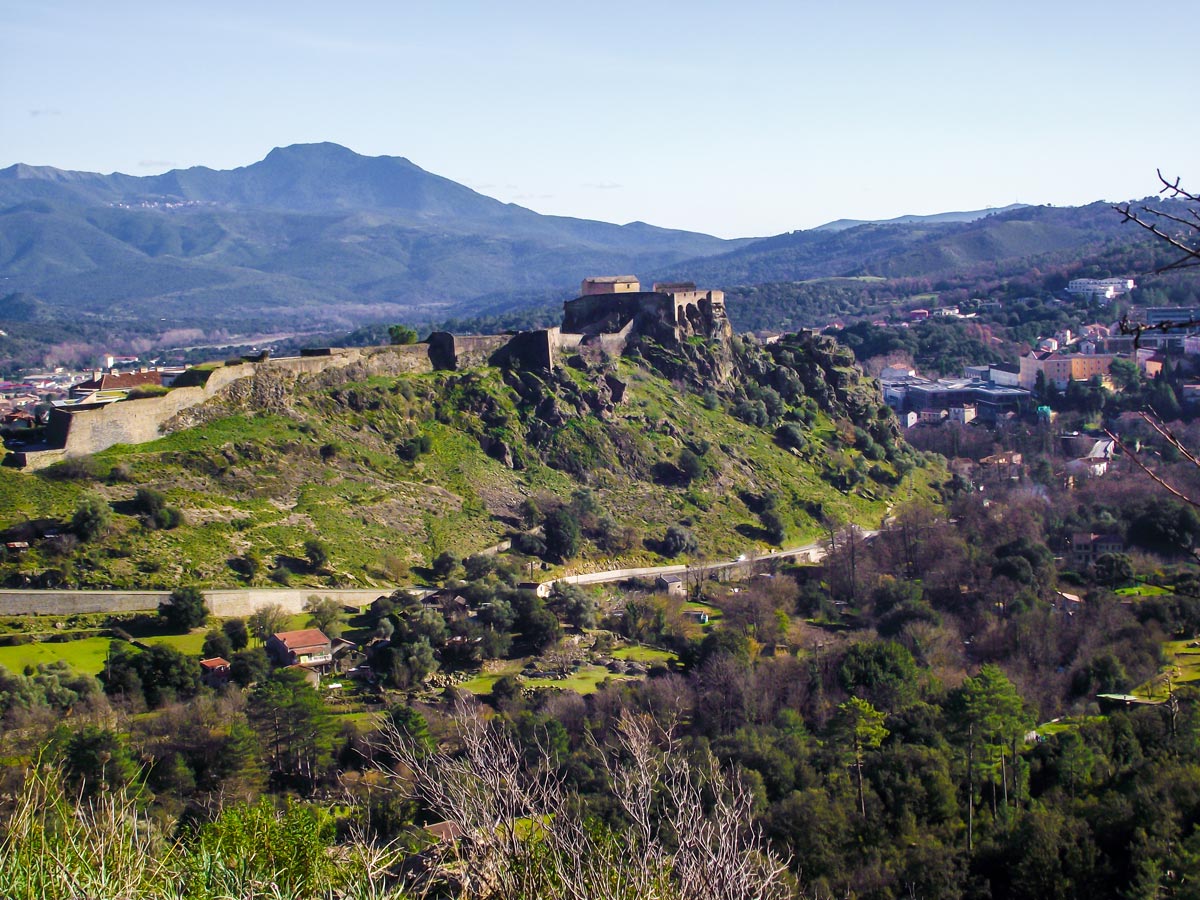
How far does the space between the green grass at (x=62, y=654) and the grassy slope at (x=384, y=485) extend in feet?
5.15

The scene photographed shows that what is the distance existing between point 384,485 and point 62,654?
10.0m

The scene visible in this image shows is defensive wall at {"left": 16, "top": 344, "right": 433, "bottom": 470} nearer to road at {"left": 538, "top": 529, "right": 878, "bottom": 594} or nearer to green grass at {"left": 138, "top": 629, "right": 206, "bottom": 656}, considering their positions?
green grass at {"left": 138, "top": 629, "right": 206, "bottom": 656}

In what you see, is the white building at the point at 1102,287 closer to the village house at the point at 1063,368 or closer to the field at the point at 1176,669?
the village house at the point at 1063,368

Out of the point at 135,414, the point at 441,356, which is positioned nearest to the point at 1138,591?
the point at 441,356

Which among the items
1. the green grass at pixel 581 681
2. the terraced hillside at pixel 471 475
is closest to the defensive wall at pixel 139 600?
the terraced hillside at pixel 471 475

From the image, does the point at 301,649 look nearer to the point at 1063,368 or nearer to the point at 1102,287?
the point at 1063,368

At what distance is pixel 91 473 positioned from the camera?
2652cm

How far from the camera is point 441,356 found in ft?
119

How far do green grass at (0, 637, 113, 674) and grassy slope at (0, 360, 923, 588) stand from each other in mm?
1570

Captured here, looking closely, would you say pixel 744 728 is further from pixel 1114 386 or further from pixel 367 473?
pixel 1114 386

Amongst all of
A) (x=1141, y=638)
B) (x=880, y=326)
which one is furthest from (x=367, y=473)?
(x=880, y=326)

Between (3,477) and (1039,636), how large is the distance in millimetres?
21116

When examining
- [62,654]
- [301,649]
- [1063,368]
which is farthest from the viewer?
[1063,368]

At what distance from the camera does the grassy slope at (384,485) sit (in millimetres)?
25828
